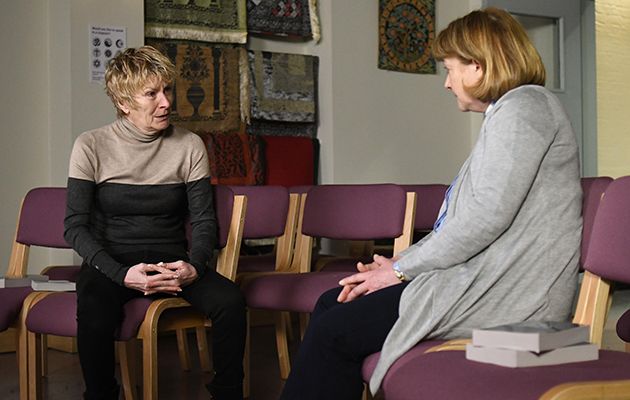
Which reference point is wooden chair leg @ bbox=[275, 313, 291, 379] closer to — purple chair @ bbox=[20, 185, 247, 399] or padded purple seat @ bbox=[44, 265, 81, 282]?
purple chair @ bbox=[20, 185, 247, 399]

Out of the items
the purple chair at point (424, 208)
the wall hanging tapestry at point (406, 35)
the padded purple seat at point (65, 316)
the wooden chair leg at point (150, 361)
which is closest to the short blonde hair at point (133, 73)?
the padded purple seat at point (65, 316)

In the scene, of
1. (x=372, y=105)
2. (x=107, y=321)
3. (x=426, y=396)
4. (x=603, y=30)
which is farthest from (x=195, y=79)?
(x=603, y=30)

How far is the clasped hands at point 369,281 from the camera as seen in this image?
7.44ft

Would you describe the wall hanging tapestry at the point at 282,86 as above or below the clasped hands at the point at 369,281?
above

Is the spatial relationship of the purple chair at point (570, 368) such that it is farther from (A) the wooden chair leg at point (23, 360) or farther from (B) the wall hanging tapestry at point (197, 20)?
(B) the wall hanging tapestry at point (197, 20)

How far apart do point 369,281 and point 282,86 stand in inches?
150

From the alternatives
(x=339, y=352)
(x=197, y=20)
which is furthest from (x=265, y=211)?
(x=197, y=20)

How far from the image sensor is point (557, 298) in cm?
204

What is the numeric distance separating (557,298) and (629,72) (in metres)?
7.83

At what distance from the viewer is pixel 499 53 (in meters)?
2.11

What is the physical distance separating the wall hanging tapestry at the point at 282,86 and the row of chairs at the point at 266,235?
5.96 feet

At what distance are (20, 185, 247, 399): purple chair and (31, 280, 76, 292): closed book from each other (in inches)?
1.2

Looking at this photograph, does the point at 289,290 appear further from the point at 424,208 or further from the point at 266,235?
the point at 424,208

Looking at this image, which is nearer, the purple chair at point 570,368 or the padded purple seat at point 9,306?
the purple chair at point 570,368
